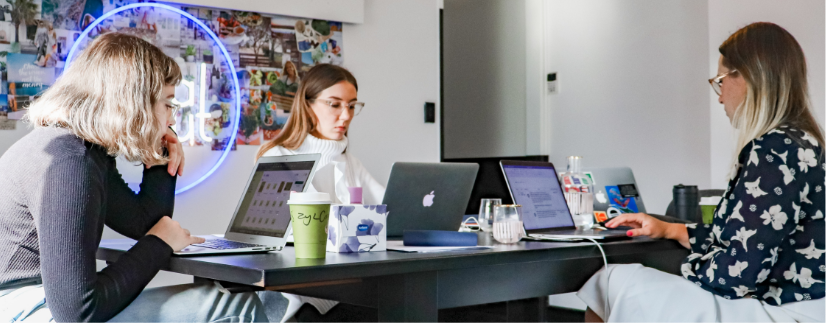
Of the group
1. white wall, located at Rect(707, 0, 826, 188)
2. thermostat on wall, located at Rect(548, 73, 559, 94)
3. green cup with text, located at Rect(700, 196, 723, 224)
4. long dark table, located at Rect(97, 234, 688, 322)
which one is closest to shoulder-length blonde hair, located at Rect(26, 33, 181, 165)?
long dark table, located at Rect(97, 234, 688, 322)

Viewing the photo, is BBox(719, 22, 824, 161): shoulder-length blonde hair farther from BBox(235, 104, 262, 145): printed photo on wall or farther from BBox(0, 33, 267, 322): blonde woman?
BBox(235, 104, 262, 145): printed photo on wall

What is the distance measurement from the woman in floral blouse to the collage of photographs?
2.19 meters

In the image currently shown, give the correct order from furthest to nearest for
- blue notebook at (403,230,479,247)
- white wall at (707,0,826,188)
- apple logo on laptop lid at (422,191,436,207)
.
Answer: white wall at (707,0,826,188) → apple logo on laptop lid at (422,191,436,207) → blue notebook at (403,230,479,247)

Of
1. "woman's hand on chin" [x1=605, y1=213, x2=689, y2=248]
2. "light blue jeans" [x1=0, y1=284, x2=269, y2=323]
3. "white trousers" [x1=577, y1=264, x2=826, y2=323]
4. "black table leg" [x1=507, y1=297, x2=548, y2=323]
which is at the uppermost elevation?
"woman's hand on chin" [x1=605, y1=213, x2=689, y2=248]

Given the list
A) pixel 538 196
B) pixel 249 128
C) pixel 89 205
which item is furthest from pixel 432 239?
pixel 249 128

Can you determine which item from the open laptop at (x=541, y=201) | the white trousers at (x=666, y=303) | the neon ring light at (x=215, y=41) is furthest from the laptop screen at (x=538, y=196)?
the neon ring light at (x=215, y=41)

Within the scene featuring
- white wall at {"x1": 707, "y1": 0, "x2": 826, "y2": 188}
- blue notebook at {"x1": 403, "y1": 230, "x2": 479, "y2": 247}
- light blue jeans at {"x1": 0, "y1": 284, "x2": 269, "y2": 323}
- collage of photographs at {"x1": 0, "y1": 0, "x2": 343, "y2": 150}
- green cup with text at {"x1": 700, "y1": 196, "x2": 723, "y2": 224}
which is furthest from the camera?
white wall at {"x1": 707, "y1": 0, "x2": 826, "y2": 188}

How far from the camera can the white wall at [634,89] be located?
4090mm

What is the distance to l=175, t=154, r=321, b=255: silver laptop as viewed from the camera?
161 centimetres

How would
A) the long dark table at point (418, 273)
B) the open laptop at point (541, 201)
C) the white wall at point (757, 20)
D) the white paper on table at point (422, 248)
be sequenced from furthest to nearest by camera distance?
the white wall at point (757, 20) < the open laptop at point (541, 201) < the white paper on table at point (422, 248) < the long dark table at point (418, 273)

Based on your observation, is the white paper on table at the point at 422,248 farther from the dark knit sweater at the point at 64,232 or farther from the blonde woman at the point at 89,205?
the dark knit sweater at the point at 64,232

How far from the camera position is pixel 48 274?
4.05ft

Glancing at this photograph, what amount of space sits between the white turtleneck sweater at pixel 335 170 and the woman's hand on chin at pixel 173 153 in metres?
0.79

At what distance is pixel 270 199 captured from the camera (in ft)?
5.68
